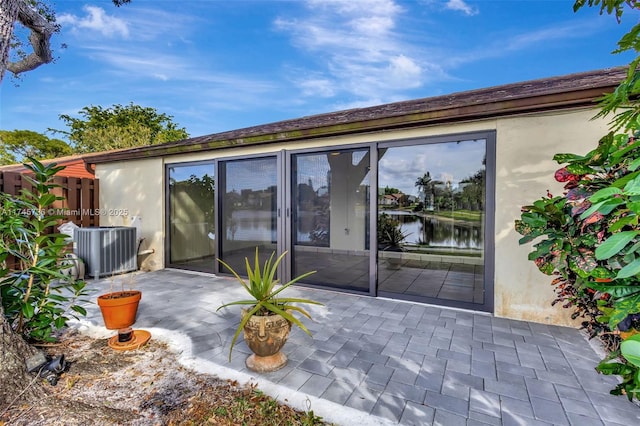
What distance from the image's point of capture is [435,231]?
6051 millimetres

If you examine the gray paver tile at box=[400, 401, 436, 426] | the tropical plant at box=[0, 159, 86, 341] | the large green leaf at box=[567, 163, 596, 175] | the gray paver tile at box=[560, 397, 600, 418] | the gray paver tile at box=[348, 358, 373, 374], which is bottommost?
the gray paver tile at box=[348, 358, 373, 374]

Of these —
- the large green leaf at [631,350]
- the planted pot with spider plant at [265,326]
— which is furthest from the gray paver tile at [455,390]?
the large green leaf at [631,350]

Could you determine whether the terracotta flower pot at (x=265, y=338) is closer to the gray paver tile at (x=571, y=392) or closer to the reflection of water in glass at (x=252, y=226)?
the gray paver tile at (x=571, y=392)

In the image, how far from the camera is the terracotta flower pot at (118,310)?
9.48ft

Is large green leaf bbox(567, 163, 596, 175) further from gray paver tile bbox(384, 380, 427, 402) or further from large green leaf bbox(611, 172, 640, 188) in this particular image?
gray paver tile bbox(384, 380, 427, 402)

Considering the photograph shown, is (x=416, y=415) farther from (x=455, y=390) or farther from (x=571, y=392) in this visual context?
(x=571, y=392)

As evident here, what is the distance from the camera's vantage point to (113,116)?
21656mm

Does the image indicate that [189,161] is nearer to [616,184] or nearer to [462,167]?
[462,167]

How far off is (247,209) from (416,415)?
14.2 ft

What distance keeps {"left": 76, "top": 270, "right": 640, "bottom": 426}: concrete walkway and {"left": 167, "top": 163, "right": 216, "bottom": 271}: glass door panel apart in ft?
6.64

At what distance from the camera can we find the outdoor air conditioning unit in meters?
5.23

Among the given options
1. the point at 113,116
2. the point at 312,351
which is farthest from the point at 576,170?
the point at 113,116

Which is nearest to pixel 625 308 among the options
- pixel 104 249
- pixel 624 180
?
pixel 624 180

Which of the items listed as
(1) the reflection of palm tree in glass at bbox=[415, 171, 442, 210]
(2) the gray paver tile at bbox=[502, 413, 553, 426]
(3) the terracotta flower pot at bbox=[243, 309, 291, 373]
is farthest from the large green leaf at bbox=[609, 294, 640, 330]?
(1) the reflection of palm tree in glass at bbox=[415, 171, 442, 210]
